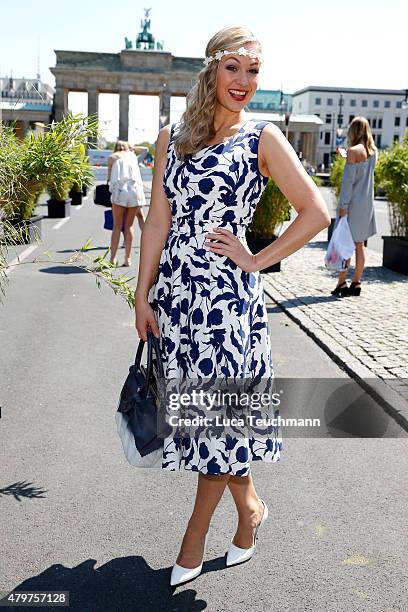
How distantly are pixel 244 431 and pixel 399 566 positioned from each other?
3.08ft

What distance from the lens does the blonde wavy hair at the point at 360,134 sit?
8617 millimetres

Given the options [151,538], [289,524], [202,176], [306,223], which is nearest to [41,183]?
[202,176]

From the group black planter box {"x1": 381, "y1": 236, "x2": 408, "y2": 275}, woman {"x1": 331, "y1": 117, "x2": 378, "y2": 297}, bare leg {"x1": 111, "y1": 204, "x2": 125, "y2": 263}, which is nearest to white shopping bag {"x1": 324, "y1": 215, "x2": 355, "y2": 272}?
woman {"x1": 331, "y1": 117, "x2": 378, "y2": 297}

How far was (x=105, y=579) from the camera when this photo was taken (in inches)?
118

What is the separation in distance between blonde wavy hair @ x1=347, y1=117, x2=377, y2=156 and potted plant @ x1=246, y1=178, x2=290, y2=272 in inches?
106

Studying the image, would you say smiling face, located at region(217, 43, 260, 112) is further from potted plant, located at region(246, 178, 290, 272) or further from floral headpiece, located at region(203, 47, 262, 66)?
potted plant, located at region(246, 178, 290, 272)

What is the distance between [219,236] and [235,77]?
0.62 metres

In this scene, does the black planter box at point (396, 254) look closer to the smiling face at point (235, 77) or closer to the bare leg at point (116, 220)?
the bare leg at point (116, 220)

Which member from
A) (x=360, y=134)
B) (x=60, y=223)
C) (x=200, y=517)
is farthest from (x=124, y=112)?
(x=200, y=517)

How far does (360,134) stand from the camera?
340 inches

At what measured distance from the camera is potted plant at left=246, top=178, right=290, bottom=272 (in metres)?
11.5

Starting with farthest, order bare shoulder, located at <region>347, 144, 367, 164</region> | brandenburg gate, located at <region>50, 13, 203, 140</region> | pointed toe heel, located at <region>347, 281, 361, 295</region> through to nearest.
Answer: brandenburg gate, located at <region>50, 13, 203, 140</region> < pointed toe heel, located at <region>347, 281, 361, 295</region> < bare shoulder, located at <region>347, 144, 367, 164</region>

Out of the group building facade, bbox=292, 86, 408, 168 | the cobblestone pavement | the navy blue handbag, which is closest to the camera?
the navy blue handbag

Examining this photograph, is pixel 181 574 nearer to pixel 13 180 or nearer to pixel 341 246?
pixel 13 180
